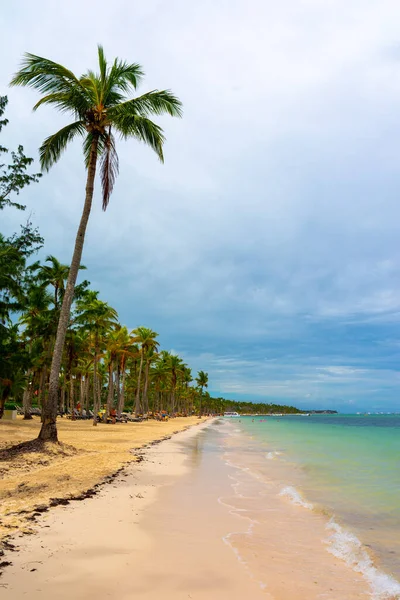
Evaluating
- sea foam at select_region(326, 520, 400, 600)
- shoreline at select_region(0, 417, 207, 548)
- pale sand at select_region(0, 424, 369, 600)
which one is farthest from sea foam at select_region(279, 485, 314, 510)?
shoreline at select_region(0, 417, 207, 548)

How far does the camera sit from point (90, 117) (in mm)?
15258

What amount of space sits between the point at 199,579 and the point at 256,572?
2.72 ft

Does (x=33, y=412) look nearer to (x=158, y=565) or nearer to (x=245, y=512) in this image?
(x=245, y=512)

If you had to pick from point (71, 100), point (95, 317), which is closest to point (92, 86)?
point (71, 100)

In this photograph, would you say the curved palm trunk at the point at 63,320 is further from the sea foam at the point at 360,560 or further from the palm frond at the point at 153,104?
the sea foam at the point at 360,560

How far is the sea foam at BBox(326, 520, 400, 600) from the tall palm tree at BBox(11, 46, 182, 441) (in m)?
9.78

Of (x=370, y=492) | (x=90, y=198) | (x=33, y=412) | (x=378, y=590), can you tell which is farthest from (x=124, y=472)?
(x=33, y=412)

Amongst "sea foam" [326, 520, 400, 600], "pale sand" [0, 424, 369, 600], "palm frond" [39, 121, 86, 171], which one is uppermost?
"palm frond" [39, 121, 86, 171]

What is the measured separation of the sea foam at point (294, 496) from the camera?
10.1m

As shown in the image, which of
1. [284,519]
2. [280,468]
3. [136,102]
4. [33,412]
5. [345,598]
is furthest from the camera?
[33,412]

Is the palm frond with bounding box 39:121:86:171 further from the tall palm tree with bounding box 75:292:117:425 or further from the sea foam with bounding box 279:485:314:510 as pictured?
the tall palm tree with bounding box 75:292:117:425

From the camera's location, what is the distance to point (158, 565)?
5.03 meters

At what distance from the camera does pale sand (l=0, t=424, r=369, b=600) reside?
432 cm

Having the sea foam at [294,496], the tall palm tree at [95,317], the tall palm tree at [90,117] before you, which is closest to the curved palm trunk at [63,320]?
the tall palm tree at [90,117]
